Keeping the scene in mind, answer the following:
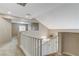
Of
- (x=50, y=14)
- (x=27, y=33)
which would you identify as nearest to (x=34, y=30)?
(x=27, y=33)

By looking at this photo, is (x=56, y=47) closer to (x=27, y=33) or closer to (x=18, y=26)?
(x=27, y=33)

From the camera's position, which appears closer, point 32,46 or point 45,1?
point 45,1

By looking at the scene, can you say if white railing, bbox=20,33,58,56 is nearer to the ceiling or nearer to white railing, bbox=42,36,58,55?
white railing, bbox=42,36,58,55

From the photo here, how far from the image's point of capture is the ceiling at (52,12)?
1040 mm

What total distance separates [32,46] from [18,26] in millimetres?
244

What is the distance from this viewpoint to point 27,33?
111 centimetres

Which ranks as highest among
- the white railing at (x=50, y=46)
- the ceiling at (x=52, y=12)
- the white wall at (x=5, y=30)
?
the ceiling at (x=52, y=12)

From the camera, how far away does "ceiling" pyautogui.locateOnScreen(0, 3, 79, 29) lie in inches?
40.9

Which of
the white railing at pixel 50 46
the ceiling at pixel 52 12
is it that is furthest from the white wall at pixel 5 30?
the white railing at pixel 50 46

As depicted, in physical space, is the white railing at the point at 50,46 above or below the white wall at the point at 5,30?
below

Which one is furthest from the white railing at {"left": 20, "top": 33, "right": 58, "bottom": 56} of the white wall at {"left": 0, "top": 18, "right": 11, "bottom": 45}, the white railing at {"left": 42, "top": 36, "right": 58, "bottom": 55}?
the white wall at {"left": 0, "top": 18, "right": 11, "bottom": 45}

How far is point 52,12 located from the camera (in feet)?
3.56

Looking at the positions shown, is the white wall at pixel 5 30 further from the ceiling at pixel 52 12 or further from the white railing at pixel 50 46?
the white railing at pixel 50 46

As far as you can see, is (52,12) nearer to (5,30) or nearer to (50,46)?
(50,46)
